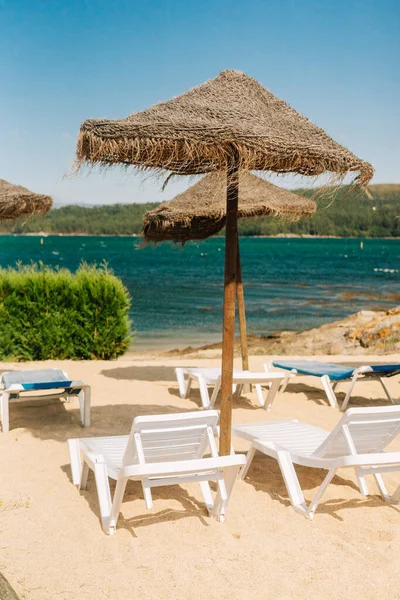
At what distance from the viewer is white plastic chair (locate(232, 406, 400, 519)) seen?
13.9 feet

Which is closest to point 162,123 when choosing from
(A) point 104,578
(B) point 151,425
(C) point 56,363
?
(B) point 151,425

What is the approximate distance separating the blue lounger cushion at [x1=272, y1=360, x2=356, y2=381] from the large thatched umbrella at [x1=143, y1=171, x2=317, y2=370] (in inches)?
24.2

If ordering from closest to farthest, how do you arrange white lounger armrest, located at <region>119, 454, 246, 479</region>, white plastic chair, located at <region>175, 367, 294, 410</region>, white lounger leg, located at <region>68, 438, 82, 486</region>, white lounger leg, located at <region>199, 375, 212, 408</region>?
white lounger armrest, located at <region>119, 454, 246, 479</region>
white lounger leg, located at <region>68, 438, 82, 486</region>
white plastic chair, located at <region>175, 367, 294, 410</region>
white lounger leg, located at <region>199, 375, 212, 408</region>

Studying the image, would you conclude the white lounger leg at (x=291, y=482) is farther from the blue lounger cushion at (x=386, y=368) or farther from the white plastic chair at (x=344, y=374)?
the blue lounger cushion at (x=386, y=368)

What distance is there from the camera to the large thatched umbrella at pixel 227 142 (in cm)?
421

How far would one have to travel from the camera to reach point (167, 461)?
4.30m

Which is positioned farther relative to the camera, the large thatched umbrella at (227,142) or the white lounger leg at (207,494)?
the white lounger leg at (207,494)

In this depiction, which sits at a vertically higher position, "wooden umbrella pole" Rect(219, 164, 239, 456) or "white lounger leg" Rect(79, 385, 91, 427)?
"wooden umbrella pole" Rect(219, 164, 239, 456)

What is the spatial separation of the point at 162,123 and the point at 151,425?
6.28 ft

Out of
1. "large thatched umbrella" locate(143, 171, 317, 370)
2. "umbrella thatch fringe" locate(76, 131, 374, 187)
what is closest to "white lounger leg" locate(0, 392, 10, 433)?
"umbrella thatch fringe" locate(76, 131, 374, 187)

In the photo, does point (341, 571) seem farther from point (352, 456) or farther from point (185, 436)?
point (185, 436)

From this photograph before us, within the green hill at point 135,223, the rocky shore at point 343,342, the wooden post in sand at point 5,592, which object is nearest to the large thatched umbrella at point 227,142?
the wooden post in sand at point 5,592

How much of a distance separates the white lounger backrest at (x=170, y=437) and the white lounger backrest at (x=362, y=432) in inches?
31.9

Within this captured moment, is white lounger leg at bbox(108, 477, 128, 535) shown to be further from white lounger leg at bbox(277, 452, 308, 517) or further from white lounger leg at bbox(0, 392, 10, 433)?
white lounger leg at bbox(0, 392, 10, 433)
